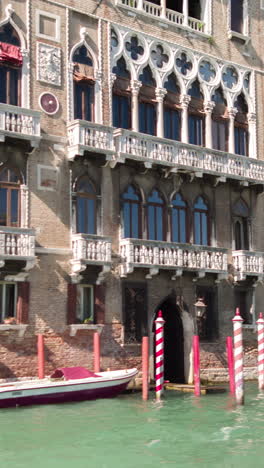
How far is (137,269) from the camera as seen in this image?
21.7 metres

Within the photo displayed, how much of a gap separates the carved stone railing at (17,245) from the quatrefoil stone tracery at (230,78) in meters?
9.69

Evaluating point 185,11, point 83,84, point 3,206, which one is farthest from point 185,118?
point 3,206

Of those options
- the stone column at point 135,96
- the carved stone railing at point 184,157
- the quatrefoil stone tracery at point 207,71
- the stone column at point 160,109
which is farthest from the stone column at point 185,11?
the carved stone railing at point 184,157

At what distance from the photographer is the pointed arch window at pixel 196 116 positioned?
24266 mm

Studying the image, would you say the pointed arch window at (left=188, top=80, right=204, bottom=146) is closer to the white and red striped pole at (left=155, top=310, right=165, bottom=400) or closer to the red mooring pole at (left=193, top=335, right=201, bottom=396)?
the red mooring pole at (left=193, top=335, right=201, bottom=396)

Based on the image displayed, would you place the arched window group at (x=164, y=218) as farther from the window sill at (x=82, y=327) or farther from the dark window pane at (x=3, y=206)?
the dark window pane at (x=3, y=206)

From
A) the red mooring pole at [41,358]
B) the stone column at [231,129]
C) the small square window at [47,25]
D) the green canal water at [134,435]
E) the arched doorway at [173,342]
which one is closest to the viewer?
the green canal water at [134,435]

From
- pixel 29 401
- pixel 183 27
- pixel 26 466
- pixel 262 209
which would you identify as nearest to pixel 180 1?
pixel 183 27

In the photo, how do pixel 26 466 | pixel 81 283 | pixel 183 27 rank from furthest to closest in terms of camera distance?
pixel 183 27
pixel 81 283
pixel 26 466

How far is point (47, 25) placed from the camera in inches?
829

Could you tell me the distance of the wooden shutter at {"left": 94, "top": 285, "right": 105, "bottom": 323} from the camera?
2089cm

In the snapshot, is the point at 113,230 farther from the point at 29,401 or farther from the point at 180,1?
the point at 180,1

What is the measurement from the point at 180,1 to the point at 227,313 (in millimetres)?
10116

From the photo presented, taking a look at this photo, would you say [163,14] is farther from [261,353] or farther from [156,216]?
[261,353]
